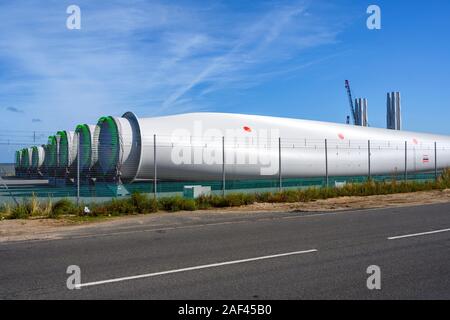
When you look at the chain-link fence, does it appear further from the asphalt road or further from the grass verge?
the asphalt road

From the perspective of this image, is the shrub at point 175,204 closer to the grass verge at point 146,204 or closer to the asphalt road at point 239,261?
the grass verge at point 146,204

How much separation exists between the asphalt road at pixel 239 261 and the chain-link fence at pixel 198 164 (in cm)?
819

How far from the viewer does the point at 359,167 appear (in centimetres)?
3431

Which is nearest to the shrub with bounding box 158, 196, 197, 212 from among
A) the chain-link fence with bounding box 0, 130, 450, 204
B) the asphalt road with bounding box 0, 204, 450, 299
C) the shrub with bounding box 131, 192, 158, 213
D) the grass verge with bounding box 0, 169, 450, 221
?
the grass verge with bounding box 0, 169, 450, 221

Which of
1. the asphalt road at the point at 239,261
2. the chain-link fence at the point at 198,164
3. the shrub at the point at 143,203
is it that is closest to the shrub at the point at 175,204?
the shrub at the point at 143,203

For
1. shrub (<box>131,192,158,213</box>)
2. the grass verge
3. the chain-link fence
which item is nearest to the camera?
the grass verge

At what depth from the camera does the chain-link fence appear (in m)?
23.8

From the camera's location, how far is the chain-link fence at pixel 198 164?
935 inches

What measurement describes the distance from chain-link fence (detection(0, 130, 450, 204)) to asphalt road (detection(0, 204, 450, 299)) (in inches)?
322

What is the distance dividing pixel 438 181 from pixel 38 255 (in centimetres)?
2513

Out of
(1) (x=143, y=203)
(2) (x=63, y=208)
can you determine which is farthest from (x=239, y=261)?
(2) (x=63, y=208)

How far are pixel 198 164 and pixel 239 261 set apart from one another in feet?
59.8

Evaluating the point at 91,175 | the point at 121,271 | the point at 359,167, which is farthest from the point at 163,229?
the point at 359,167

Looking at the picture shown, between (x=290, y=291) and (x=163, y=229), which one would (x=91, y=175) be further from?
(x=290, y=291)
